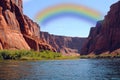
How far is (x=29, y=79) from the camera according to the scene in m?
56.3

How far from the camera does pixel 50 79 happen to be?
57562 mm

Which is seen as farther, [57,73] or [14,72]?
[57,73]

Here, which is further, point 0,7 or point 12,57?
point 0,7

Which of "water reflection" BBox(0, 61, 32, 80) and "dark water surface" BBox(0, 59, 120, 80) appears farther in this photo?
"dark water surface" BBox(0, 59, 120, 80)

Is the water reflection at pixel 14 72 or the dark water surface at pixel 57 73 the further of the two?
the dark water surface at pixel 57 73

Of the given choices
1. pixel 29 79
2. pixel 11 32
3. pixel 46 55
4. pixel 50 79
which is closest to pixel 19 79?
pixel 29 79

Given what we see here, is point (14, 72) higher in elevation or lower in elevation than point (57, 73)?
higher

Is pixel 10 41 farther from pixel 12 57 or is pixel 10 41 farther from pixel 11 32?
pixel 12 57

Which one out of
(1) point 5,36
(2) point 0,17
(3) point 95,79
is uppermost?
(2) point 0,17

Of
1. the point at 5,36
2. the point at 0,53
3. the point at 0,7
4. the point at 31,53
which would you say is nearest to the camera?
the point at 0,53

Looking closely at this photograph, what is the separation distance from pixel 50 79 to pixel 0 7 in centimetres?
14806

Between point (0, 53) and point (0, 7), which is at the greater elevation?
point (0, 7)

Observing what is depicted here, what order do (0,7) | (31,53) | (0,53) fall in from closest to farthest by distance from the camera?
(0,53), (31,53), (0,7)

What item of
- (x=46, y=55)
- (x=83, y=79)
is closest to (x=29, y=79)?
(x=83, y=79)
